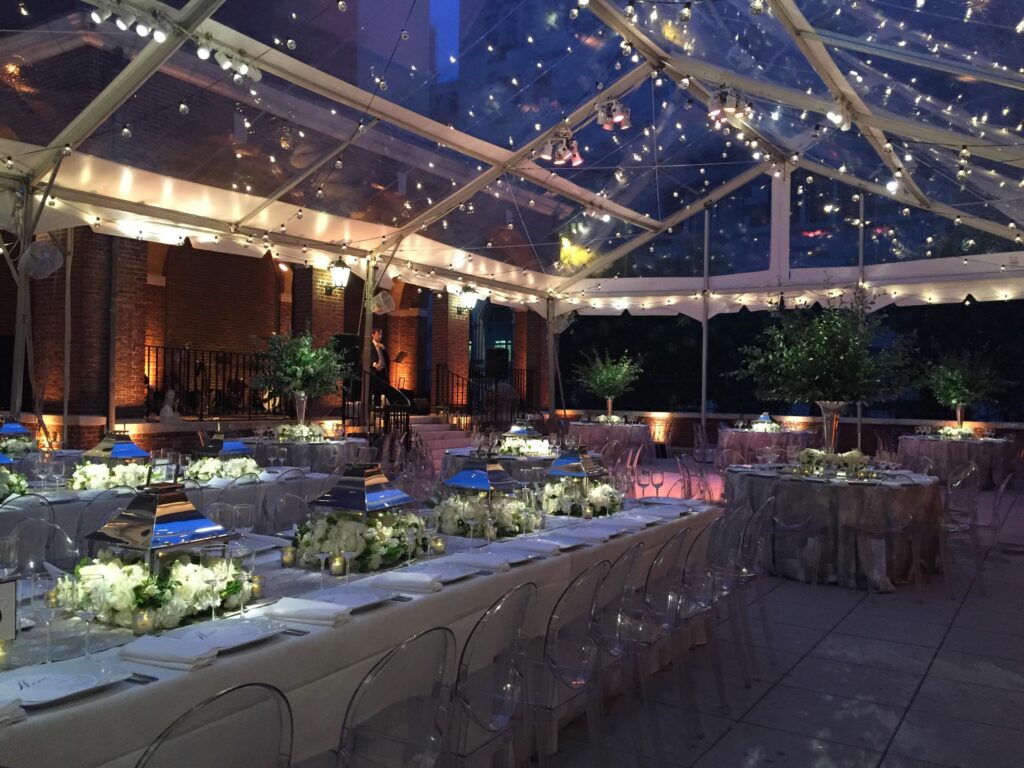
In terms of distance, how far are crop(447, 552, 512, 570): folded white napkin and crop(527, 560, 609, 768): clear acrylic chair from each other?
1.23 feet

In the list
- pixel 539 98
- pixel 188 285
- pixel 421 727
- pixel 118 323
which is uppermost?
pixel 539 98

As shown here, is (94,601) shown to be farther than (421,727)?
Yes

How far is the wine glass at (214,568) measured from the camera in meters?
2.89

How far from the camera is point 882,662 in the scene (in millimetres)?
5098

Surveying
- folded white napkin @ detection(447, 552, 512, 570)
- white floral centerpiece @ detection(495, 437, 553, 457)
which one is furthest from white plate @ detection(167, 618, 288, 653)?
white floral centerpiece @ detection(495, 437, 553, 457)

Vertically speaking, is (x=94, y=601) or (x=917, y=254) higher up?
(x=917, y=254)

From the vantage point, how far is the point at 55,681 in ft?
7.30

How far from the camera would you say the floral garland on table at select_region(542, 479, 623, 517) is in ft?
17.7

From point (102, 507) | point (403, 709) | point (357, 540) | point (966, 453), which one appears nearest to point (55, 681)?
point (403, 709)

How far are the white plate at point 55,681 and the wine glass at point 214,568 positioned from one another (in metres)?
0.53

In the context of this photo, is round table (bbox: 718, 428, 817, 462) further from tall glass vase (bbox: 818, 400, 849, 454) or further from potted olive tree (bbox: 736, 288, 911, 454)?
potted olive tree (bbox: 736, 288, 911, 454)

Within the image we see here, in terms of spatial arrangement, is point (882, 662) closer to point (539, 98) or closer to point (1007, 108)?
point (1007, 108)

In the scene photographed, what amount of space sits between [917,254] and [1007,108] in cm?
793

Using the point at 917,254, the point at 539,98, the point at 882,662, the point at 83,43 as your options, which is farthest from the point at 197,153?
the point at 917,254
